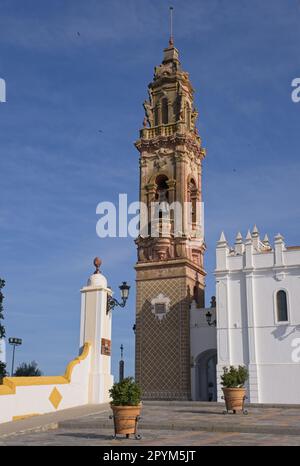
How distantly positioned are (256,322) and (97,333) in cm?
1527

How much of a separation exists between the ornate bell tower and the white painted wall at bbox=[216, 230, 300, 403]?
301cm

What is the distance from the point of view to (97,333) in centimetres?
1814

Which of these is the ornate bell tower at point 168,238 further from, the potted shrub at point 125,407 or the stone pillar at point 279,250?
the potted shrub at point 125,407

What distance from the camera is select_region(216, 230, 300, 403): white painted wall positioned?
29766mm

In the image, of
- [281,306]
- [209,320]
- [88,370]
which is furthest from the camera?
[209,320]

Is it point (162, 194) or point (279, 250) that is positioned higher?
point (162, 194)

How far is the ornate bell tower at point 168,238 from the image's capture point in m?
33.4

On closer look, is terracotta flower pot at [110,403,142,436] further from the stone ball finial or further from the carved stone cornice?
the carved stone cornice

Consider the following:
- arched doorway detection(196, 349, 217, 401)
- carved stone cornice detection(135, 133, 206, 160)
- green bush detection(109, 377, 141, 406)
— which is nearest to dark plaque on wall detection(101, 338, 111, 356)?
green bush detection(109, 377, 141, 406)

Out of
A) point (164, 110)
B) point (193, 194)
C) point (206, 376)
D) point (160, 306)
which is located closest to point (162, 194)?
point (193, 194)

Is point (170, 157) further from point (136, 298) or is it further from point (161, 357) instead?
point (161, 357)

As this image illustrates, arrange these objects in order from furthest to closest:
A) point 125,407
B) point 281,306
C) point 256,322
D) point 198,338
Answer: point 198,338, point 256,322, point 281,306, point 125,407

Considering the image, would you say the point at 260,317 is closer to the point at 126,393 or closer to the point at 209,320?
the point at 209,320
